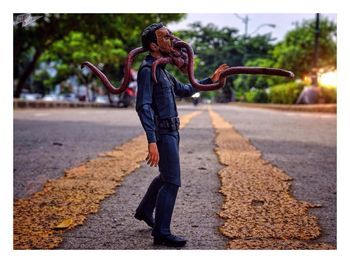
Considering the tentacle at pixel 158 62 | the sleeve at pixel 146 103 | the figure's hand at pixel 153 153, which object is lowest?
the figure's hand at pixel 153 153

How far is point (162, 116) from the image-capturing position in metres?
2.33

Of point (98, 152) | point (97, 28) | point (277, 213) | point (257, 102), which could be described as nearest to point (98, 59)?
point (257, 102)

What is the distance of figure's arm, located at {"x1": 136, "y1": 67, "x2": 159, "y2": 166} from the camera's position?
225 centimetres

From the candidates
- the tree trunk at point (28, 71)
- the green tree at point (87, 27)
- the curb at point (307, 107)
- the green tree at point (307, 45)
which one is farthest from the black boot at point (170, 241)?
the green tree at point (307, 45)

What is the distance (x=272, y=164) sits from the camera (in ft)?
17.4

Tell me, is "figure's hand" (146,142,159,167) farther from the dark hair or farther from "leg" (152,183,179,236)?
the dark hair

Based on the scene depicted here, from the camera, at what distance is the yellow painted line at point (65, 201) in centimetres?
263

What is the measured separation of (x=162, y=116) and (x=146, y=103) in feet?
0.37

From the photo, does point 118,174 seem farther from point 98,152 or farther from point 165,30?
point 165,30

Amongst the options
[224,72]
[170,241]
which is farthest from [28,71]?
[224,72]

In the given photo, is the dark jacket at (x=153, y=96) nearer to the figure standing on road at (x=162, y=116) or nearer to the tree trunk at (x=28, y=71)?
the figure standing on road at (x=162, y=116)

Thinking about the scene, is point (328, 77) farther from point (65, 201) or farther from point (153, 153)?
point (153, 153)

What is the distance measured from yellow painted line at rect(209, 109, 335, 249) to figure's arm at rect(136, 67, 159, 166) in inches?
24.3
